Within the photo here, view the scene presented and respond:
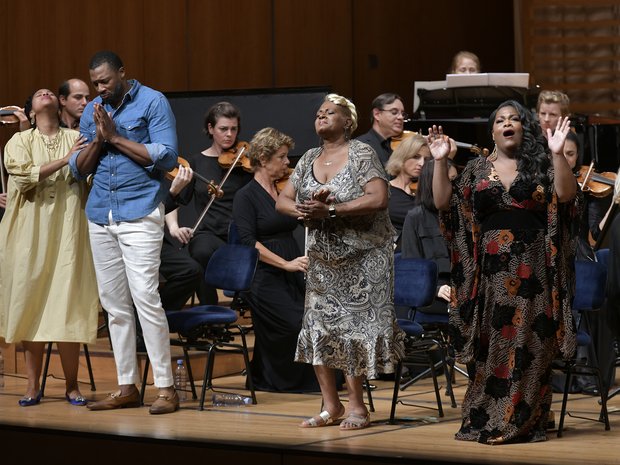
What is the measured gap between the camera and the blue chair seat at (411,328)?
504cm

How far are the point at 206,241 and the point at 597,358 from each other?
7.05ft

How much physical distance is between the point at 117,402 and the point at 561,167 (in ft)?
7.20

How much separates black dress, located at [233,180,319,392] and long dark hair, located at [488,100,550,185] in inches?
65.7

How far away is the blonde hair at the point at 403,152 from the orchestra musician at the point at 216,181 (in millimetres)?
819

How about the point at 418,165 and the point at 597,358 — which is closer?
the point at 597,358

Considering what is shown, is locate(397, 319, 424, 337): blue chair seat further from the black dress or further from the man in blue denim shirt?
the man in blue denim shirt

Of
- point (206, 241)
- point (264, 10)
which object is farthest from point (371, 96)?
point (206, 241)

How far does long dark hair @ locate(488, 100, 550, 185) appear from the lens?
4.31 metres

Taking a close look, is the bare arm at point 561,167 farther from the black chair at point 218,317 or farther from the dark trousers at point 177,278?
the dark trousers at point 177,278

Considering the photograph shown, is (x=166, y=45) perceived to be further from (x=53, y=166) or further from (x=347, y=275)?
(x=347, y=275)

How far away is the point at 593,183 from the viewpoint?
19.6 feet

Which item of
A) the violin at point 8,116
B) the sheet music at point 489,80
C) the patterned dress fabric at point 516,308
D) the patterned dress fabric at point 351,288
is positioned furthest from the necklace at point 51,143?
the sheet music at point 489,80

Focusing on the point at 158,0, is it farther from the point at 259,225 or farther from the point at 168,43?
the point at 259,225

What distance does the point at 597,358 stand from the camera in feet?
18.7
